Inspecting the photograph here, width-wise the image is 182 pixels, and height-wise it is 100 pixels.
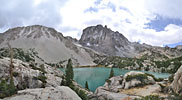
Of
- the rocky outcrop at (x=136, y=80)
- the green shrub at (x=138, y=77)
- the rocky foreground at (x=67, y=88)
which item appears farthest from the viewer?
the green shrub at (x=138, y=77)

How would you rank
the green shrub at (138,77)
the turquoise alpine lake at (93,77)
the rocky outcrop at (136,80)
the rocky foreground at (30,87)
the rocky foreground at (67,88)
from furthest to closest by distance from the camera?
the turquoise alpine lake at (93,77) → the green shrub at (138,77) → the rocky outcrop at (136,80) → the rocky foreground at (67,88) → the rocky foreground at (30,87)

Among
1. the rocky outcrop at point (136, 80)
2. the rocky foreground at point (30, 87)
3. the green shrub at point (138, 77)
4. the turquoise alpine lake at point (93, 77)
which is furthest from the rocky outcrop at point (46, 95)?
the turquoise alpine lake at point (93, 77)

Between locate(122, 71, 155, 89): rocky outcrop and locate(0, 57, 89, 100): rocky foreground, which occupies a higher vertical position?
locate(0, 57, 89, 100): rocky foreground

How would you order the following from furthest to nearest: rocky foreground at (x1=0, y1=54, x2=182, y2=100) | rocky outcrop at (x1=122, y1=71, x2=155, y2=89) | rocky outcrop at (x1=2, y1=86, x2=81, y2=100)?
rocky outcrop at (x1=122, y1=71, x2=155, y2=89), rocky foreground at (x1=0, y1=54, x2=182, y2=100), rocky outcrop at (x1=2, y1=86, x2=81, y2=100)

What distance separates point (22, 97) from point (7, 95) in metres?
2.55

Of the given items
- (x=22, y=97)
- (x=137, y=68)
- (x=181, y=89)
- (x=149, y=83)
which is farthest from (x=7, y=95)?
(x=137, y=68)

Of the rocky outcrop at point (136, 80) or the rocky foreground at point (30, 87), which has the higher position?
the rocky foreground at point (30, 87)

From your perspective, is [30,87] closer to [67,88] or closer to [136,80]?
[67,88]

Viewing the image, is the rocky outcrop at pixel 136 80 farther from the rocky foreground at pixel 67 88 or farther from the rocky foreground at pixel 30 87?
the rocky foreground at pixel 30 87

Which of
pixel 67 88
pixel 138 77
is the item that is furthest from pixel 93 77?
pixel 67 88

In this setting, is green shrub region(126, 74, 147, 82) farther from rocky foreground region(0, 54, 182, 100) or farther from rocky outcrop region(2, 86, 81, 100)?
rocky outcrop region(2, 86, 81, 100)

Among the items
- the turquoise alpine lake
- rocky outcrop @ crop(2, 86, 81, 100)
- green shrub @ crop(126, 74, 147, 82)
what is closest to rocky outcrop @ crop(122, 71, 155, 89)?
green shrub @ crop(126, 74, 147, 82)

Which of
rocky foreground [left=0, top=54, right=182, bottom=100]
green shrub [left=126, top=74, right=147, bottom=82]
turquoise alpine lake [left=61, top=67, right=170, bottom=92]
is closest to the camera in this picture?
rocky foreground [left=0, top=54, right=182, bottom=100]

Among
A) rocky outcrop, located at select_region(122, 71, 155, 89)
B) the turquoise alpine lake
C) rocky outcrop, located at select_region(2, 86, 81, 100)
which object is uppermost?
rocky outcrop, located at select_region(2, 86, 81, 100)
